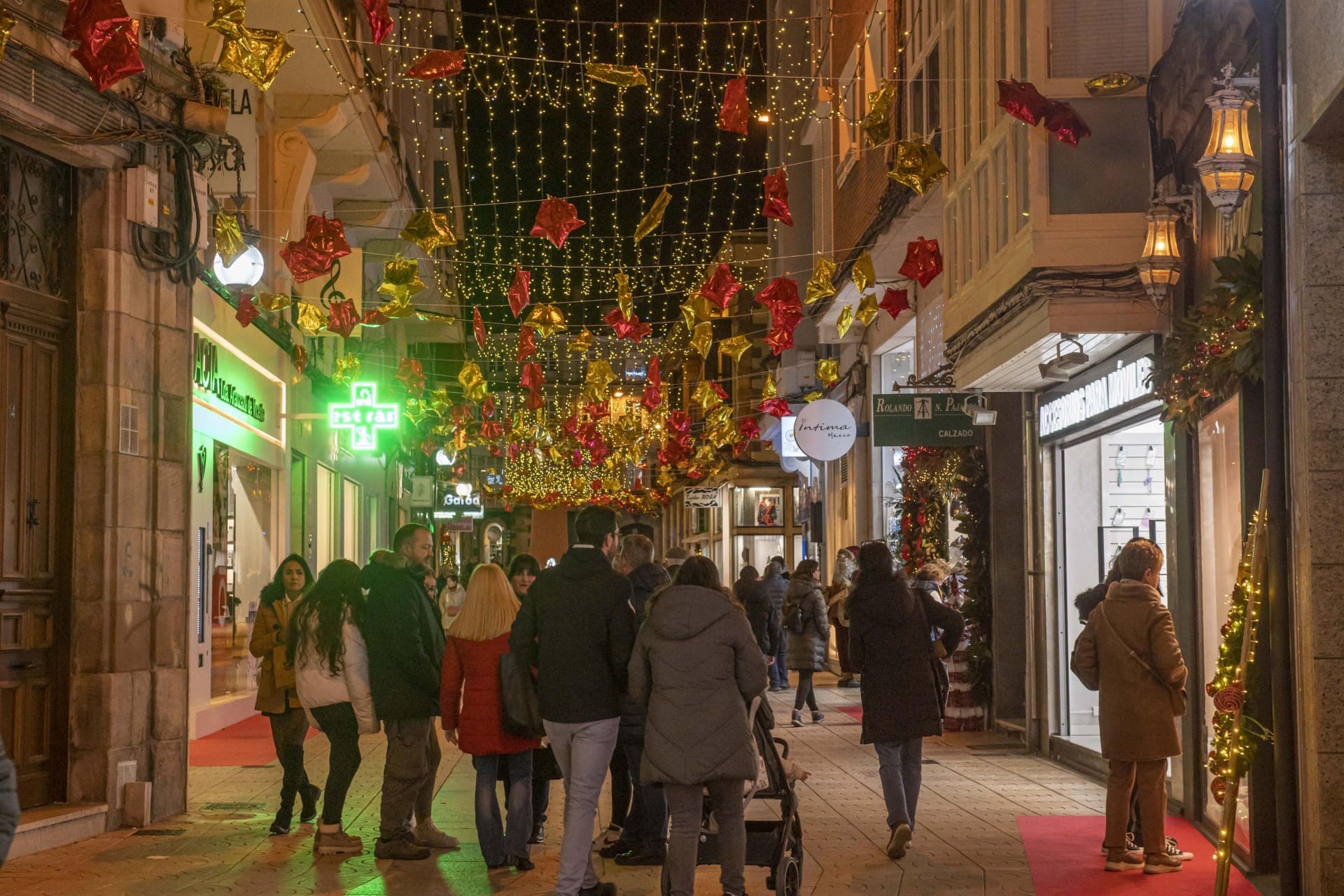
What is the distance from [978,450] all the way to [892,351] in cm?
811

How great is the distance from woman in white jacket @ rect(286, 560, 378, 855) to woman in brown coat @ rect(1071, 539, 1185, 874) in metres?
4.42

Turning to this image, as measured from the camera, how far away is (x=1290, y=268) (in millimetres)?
8016

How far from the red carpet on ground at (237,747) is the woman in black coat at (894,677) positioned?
6.98 m

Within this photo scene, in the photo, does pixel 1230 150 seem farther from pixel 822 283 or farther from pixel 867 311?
pixel 822 283

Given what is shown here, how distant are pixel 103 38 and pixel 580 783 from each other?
5.48 meters

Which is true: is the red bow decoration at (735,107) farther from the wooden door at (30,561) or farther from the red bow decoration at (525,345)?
the red bow decoration at (525,345)

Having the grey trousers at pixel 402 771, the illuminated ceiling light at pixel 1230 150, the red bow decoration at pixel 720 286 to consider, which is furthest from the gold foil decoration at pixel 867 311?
the grey trousers at pixel 402 771

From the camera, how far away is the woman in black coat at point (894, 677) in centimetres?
984

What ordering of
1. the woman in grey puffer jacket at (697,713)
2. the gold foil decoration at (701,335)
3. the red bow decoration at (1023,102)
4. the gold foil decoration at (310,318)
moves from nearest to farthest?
1. the woman in grey puffer jacket at (697,713)
2. the red bow decoration at (1023,102)
3. the gold foil decoration at (310,318)
4. the gold foil decoration at (701,335)

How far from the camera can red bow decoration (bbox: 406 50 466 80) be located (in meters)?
11.2

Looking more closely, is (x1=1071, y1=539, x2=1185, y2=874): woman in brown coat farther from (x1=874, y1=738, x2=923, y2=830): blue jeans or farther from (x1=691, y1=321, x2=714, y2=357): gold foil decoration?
(x1=691, y1=321, x2=714, y2=357): gold foil decoration

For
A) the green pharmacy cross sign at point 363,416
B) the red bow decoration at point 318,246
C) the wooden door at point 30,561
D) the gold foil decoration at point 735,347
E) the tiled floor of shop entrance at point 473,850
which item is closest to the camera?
the tiled floor of shop entrance at point 473,850

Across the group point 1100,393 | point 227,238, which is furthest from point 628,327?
point 1100,393

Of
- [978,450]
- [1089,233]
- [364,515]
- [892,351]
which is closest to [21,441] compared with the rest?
[1089,233]
